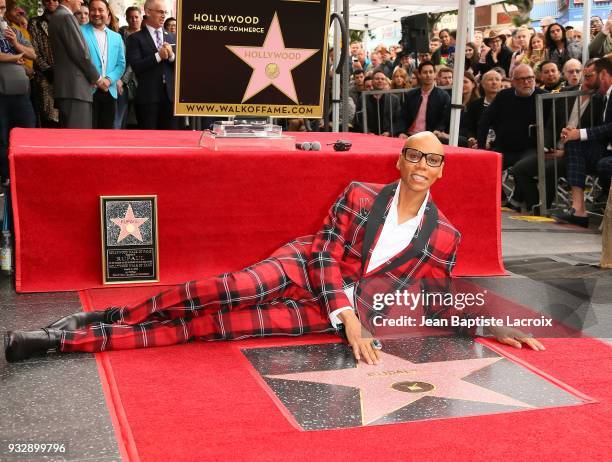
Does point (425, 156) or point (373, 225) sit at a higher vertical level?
point (425, 156)

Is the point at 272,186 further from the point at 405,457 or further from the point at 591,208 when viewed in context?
the point at 591,208

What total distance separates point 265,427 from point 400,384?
557 millimetres

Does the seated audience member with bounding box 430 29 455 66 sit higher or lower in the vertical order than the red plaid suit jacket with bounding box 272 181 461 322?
higher

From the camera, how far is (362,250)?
9.59ft

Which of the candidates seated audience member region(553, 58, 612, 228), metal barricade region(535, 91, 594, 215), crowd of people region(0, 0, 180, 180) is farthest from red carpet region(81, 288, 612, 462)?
metal barricade region(535, 91, 594, 215)

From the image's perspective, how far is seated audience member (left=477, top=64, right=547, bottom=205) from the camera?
Result: 23.1 ft

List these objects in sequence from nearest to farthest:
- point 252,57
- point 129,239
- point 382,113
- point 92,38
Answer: point 129,239, point 252,57, point 92,38, point 382,113

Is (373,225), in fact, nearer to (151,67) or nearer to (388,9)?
(151,67)

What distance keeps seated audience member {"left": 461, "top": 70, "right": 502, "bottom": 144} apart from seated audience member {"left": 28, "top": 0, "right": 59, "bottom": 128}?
386 cm

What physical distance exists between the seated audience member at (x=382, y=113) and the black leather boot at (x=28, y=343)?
18.6 feet

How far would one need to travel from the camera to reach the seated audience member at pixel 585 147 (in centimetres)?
605

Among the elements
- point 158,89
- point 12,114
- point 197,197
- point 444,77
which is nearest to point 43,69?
point 12,114

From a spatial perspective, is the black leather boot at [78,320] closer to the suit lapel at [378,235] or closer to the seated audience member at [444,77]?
the suit lapel at [378,235]

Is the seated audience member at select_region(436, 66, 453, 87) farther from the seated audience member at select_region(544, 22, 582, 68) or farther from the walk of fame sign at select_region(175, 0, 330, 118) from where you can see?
the walk of fame sign at select_region(175, 0, 330, 118)
